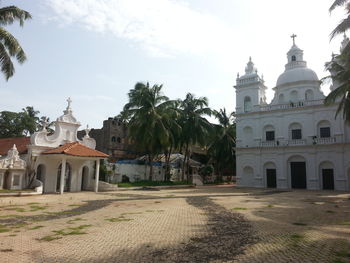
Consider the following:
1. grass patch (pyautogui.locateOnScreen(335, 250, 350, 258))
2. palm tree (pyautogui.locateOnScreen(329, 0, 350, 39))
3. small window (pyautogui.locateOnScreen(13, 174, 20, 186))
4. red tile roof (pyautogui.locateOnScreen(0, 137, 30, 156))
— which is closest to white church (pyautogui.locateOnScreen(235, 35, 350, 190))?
palm tree (pyautogui.locateOnScreen(329, 0, 350, 39))

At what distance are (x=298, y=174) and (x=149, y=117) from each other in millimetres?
17220

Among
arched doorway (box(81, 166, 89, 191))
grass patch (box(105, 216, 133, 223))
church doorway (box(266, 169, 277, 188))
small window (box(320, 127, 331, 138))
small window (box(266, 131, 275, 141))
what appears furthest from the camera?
small window (box(266, 131, 275, 141))

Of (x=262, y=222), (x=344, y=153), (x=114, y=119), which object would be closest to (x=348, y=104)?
(x=344, y=153)

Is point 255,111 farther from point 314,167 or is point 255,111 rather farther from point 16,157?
point 16,157

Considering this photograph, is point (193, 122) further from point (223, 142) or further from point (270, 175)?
point (270, 175)

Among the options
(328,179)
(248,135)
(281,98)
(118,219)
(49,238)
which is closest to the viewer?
(49,238)

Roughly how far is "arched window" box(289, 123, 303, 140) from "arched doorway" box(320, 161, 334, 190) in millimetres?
3900

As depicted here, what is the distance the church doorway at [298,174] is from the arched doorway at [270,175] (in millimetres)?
1919

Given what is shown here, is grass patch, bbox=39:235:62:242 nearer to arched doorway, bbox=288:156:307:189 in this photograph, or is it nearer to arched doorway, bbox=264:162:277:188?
arched doorway, bbox=288:156:307:189

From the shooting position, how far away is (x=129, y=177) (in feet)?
120

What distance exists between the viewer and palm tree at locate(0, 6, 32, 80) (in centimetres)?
1625

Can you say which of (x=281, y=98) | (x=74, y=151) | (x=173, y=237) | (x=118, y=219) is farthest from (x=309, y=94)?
(x=173, y=237)

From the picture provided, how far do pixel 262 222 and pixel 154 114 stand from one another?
22300 millimetres

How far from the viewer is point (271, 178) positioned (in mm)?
34344
